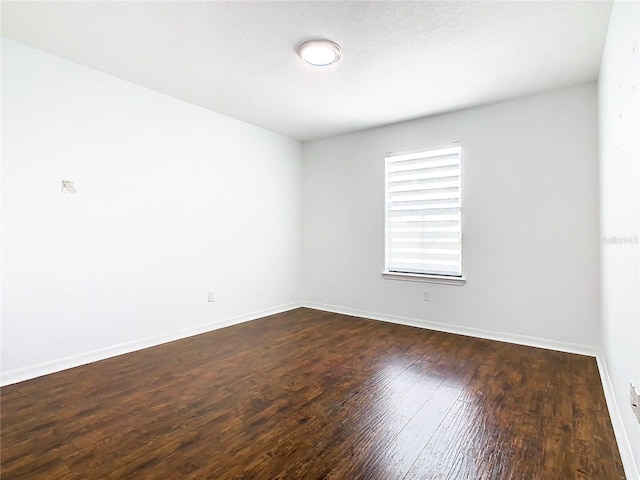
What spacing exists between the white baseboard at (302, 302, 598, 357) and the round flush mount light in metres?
3.05

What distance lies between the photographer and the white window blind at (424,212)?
3918mm

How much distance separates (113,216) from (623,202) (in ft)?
12.4

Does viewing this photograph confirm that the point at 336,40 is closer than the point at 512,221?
Yes

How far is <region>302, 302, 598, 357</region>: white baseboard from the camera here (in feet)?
10.5

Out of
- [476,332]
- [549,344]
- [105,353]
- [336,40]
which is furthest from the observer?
[476,332]

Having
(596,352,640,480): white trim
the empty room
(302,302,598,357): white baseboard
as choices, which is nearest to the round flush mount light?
the empty room

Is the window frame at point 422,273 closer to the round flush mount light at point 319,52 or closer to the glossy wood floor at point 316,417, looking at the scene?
the glossy wood floor at point 316,417

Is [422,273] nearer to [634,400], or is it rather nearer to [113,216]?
[634,400]

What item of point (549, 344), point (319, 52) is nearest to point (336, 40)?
point (319, 52)

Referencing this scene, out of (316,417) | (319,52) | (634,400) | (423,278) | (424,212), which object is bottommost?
(316,417)

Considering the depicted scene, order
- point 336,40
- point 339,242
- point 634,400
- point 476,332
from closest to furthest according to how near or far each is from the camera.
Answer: point 634,400 → point 336,40 → point 476,332 → point 339,242

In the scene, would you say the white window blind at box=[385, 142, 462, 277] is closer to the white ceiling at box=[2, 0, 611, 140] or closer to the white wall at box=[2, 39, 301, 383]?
the white ceiling at box=[2, 0, 611, 140]

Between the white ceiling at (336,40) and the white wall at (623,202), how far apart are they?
1.40 ft

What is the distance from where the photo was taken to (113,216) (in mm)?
3115
